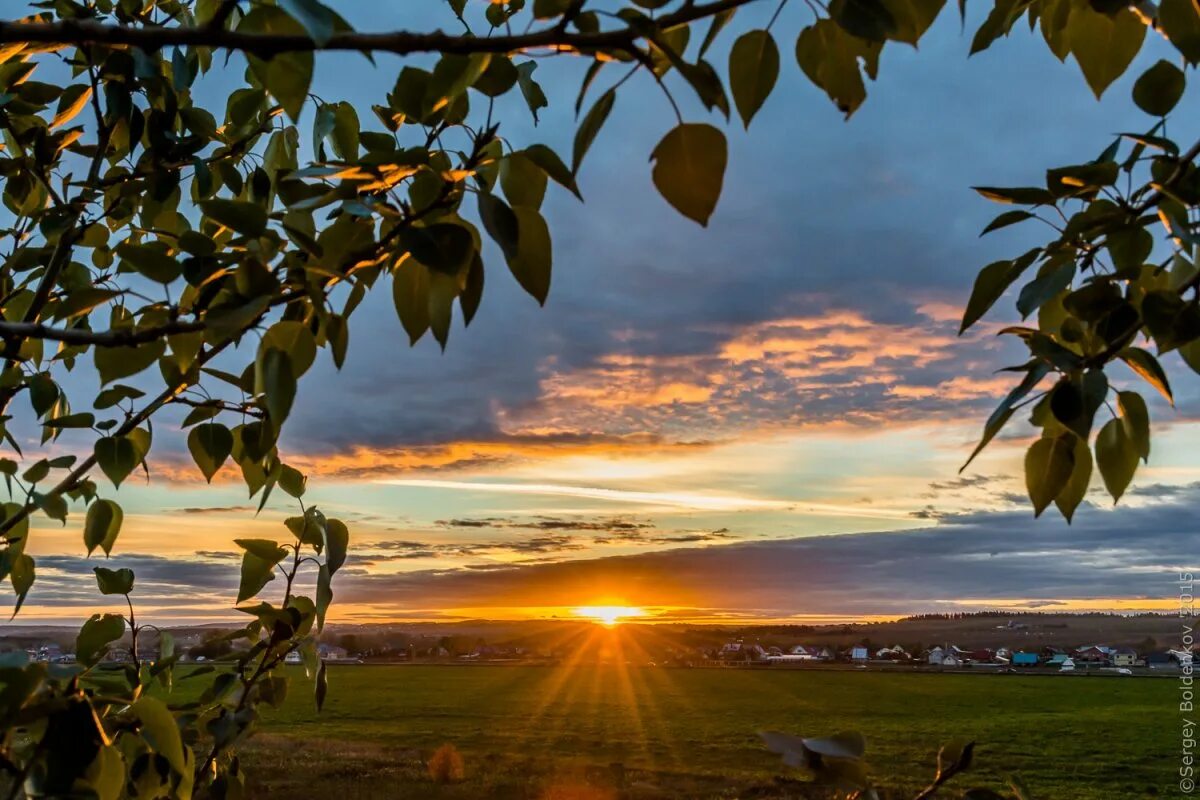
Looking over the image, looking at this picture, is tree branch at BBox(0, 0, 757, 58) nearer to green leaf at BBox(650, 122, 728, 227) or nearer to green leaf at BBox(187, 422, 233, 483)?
green leaf at BBox(650, 122, 728, 227)

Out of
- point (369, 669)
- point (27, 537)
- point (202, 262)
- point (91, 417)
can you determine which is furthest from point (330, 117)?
point (369, 669)

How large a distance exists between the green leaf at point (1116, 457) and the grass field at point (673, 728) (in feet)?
72.5

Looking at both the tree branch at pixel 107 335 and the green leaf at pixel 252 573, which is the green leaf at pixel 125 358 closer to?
the tree branch at pixel 107 335

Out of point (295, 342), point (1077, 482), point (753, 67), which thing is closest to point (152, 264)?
point (295, 342)

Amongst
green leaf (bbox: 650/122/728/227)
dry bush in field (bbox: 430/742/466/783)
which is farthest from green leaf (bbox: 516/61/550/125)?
dry bush in field (bbox: 430/742/466/783)

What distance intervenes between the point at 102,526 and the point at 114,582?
0.41 feet

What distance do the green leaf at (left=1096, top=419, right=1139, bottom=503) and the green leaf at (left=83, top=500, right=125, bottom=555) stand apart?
1878 millimetres

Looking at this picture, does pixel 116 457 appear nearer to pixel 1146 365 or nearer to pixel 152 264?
pixel 152 264

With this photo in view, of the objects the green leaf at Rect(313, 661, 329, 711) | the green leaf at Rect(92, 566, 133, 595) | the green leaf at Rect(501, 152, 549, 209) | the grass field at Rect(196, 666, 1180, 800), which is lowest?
the grass field at Rect(196, 666, 1180, 800)

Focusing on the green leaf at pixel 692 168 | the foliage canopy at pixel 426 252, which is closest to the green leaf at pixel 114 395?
the foliage canopy at pixel 426 252

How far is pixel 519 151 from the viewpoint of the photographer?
85cm

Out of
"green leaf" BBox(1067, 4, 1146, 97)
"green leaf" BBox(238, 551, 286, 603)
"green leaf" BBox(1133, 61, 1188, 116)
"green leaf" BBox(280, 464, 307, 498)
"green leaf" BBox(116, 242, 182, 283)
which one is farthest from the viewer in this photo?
"green leaf" BBox(280, 464, 307, 498)

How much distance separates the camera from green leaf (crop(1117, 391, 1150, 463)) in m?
0.99

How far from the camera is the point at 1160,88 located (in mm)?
1065
